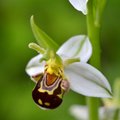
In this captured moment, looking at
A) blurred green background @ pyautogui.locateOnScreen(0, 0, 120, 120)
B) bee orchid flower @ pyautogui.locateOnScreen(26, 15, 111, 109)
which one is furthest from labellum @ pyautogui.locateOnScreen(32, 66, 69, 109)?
blurred green background @ pyautogui.locateOnScreen(0, 0, 120, 120)

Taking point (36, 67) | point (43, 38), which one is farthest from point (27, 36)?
point (43, 38)

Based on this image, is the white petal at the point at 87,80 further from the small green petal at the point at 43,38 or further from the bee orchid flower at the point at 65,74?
the small green petal at the point at 43,38

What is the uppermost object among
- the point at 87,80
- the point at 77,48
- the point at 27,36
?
the point at 77,48

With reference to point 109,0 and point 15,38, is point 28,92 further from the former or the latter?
point 109,0

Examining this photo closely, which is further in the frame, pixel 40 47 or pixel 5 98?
pixel 5 98

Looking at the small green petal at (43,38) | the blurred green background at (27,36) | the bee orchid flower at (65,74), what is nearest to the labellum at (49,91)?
the bee orchid flower at (65,74)

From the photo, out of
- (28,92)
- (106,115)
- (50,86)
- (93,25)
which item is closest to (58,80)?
→ (50,86)

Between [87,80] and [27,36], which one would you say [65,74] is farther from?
[27,36]
